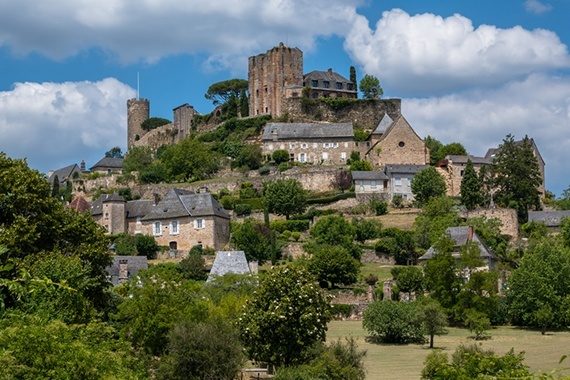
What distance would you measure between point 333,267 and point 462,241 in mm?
10753

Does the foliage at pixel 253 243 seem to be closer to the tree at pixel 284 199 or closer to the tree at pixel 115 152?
the tree at pixel 284 199

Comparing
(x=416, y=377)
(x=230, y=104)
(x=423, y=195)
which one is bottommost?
(x=416, y=377)

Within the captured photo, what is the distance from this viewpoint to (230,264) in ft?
194

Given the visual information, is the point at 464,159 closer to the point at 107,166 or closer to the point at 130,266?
the point at 130,266

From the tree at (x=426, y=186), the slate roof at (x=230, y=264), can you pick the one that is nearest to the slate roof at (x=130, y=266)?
the slate roof at (x=230, y=264)

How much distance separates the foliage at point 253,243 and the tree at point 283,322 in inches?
1167

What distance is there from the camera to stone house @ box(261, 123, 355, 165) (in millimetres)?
102125

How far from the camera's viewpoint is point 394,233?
2972 inches

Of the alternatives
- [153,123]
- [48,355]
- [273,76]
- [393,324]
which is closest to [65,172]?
[153,123]

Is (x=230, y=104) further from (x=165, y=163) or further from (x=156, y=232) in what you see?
(x=156, y=232)

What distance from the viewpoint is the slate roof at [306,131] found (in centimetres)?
10269

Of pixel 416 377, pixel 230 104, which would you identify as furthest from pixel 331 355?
pixel 230 104

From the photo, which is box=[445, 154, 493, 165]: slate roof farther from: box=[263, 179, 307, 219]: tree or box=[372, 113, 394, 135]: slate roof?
box=[263, 179, 307, 219]: tree

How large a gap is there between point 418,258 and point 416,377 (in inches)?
1319
